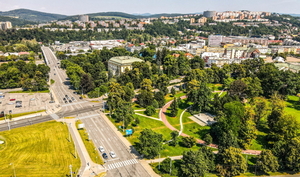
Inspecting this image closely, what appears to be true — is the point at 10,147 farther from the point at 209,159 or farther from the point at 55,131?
the point at 209,159

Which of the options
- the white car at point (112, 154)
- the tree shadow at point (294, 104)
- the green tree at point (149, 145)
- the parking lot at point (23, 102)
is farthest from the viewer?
the tree shadow at point (294, 104)

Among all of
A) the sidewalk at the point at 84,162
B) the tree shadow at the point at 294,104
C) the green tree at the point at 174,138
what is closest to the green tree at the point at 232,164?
the green tree at the point at 174,138

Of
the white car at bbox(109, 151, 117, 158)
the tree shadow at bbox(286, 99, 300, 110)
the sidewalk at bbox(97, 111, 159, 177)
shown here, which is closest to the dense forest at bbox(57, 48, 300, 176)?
the sidewalk at bbox(97, 111, 159, 177)

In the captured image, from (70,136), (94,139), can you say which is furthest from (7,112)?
(94,139)

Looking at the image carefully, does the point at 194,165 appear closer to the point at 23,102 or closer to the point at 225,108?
the point at 225,108

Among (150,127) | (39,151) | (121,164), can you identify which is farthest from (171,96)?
(39,151)

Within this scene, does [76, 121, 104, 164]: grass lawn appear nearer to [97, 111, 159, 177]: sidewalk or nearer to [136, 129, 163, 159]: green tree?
[97, 111, 159, 177]: sidewalk

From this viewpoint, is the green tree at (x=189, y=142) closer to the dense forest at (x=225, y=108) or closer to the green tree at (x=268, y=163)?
the dense forest at (x=225, y=108)
